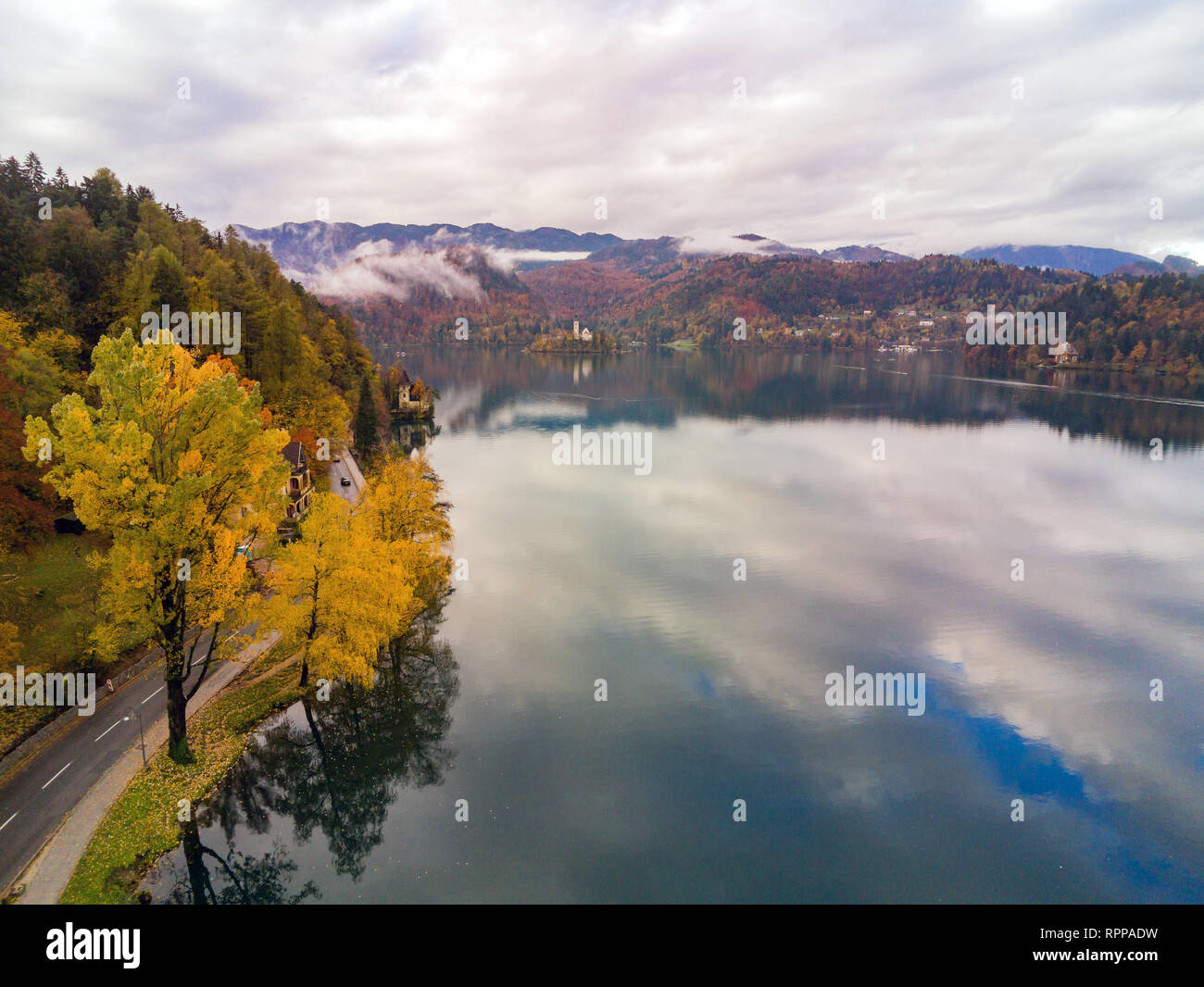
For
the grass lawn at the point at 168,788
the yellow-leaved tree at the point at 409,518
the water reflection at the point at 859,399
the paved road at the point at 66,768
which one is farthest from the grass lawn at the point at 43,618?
the water reflection at the point at 859,399

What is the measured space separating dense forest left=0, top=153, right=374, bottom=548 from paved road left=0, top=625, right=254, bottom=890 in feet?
31.3

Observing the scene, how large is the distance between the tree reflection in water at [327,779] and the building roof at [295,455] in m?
26.1

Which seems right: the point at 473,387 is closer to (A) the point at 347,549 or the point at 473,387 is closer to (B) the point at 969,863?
(A) the point at 347,549

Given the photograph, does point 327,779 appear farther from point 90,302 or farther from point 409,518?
point 90,302

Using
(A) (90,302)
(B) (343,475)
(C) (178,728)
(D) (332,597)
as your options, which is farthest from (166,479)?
(B) (343,475)

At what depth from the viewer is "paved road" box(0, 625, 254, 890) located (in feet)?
72.9

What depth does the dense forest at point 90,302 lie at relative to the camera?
37.9 metres

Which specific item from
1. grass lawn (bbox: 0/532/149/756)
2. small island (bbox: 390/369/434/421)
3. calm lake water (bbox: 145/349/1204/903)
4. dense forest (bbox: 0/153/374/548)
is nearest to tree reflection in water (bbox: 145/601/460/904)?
calm lake water (bbox: 145/349/1204/903)

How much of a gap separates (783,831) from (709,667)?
12.7 meters

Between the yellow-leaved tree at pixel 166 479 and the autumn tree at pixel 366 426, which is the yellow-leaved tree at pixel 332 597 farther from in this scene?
the autumn tree at pixel 366 426

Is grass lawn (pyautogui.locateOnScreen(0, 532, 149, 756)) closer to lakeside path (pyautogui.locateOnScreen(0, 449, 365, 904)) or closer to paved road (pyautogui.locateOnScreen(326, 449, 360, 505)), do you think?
lakeside path (pyautogui.locateOnScreen(0, 449, 365, 904))

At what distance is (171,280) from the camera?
176 ft
